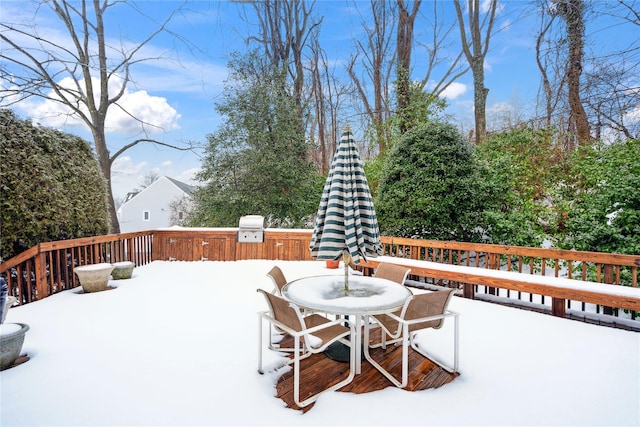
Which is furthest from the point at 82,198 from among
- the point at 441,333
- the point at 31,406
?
the point at 441,333

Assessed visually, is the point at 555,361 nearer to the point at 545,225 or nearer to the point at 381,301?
the point at 381,301

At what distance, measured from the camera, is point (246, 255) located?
24.4 feet

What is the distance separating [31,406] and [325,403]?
2.00 metres

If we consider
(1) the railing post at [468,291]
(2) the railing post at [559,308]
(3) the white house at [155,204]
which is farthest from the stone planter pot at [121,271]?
(3) the white house at [155,204]

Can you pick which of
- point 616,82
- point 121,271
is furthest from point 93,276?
point 616,82

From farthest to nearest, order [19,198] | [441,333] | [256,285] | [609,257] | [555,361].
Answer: [256,285], [19,198], [609,257], [441,333], [555,361]

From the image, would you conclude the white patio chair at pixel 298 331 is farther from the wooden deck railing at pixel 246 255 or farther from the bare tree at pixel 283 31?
the bare tree at pixel 283 31

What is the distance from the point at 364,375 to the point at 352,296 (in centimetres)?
62

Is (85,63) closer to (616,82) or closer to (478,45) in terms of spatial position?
(478,45)

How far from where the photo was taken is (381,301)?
2.46 meters

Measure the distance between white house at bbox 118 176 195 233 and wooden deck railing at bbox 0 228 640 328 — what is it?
44.3ft

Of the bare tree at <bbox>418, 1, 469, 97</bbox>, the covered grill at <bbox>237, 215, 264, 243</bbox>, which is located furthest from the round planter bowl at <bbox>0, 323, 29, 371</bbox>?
the bare tree at <bbox>418, 1, 469, 97</bbox>

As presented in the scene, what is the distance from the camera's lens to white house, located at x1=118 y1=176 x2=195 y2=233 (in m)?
20.0

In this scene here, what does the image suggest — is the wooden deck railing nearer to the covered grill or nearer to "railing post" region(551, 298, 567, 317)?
the covered grill
